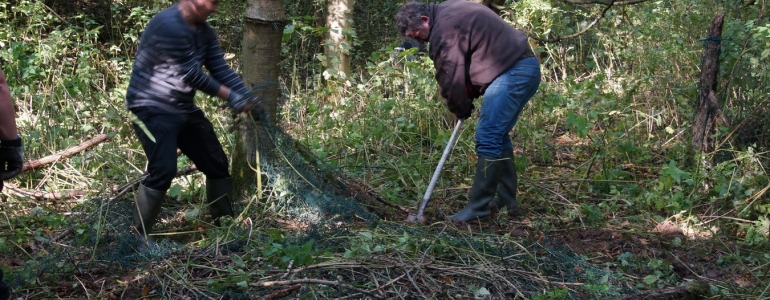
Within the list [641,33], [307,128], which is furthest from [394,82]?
[641,33]

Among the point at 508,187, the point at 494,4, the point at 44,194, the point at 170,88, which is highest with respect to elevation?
the point at 170,88

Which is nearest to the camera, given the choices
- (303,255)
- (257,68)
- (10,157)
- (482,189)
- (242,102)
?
(10,157)

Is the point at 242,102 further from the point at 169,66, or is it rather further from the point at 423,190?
the point at 423,190

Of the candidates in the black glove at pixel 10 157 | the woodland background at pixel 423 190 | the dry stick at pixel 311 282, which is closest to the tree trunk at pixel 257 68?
the woodland background at pixel 423 190

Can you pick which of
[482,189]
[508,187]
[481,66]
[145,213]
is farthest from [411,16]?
[145,213]

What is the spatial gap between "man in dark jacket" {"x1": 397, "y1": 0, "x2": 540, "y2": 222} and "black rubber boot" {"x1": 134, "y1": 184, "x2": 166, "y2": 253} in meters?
1.91

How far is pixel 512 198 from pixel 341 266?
6.54 feet

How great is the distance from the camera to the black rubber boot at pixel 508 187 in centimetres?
517

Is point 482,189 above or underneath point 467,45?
underneath

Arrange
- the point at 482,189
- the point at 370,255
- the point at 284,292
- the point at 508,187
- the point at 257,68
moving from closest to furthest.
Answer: the point at 284,292 < the point at 370,255 < the point at 257,68 < the point at 482,189 < the point at 508,187

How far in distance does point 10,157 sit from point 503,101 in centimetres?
298

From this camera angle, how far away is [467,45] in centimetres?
479

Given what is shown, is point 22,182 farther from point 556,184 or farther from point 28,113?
point 556,184

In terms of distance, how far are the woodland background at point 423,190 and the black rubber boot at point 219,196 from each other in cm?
14
